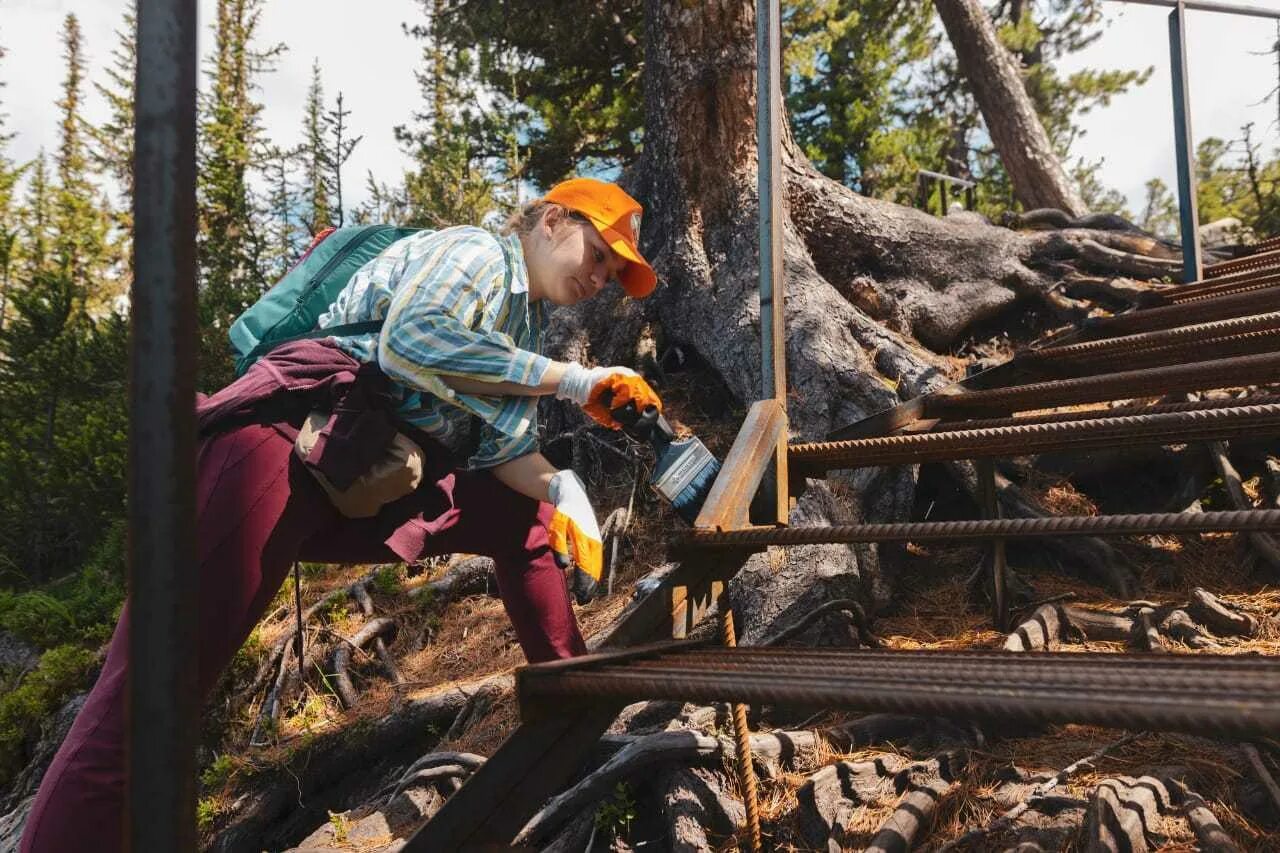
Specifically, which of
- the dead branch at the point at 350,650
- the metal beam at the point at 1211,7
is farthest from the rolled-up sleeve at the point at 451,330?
the metal beam at the point at 1211,7

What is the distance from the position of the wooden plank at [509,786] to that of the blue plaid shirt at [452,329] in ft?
2.79

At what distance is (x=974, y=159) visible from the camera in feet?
46.1

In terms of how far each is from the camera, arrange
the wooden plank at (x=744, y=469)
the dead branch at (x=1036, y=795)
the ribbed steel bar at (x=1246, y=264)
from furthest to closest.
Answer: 1. the ribbed steel bar at (x=1246, y=264)
2. the wooden plank at (x=744, y=469)
3. the dead branch at (x=1036, y=795)

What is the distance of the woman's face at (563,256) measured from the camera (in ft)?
7.16

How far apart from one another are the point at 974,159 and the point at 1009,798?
1425 centimetres

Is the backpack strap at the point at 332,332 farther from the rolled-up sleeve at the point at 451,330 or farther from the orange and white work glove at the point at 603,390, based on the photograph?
the orange and white work glove at the point at 603,390

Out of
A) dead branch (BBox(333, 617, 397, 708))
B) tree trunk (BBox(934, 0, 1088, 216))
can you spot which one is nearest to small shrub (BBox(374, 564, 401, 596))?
dead branch (BBox(333, 617, 397, 708))

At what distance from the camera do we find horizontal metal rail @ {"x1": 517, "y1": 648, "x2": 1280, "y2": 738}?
0.85m

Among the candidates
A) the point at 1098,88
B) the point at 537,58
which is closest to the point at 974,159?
the point at 1098,88

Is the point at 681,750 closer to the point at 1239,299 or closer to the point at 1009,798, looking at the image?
the point at 1009,798

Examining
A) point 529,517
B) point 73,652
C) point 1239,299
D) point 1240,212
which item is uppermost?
point 1240,212

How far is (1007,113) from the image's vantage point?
25.5ft

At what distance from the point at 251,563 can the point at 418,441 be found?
54 centimetres

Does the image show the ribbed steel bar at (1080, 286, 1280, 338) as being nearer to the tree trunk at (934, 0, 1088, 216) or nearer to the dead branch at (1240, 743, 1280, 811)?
the dead branch at (1240, 743, 1280, 811)
